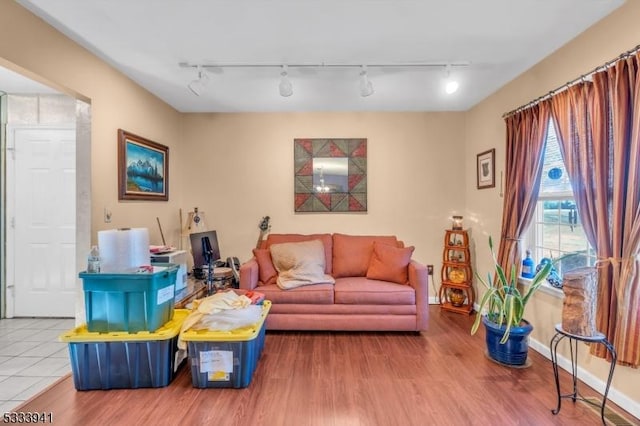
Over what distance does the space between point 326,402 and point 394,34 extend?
258 cm

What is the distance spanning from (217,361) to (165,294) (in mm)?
607

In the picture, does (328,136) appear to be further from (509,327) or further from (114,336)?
(114,336)

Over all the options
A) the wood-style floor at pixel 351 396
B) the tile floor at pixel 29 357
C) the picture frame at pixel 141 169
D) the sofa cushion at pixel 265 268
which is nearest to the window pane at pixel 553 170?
the wood-style floor at pixel 351 396

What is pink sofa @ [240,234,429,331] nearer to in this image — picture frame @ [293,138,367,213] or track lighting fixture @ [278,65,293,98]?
picture frame @ [293,138,367,213]

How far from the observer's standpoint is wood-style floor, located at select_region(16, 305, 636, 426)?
1743 mm

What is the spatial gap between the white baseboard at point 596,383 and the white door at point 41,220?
185 inches

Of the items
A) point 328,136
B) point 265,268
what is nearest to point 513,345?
point 265,268

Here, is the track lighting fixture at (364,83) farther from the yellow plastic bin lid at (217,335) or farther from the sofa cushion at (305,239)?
the yellow plastic bin lid at (217,335)

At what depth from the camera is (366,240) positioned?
11.6 feet

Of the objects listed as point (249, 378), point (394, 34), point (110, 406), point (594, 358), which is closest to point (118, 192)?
point (110, 406)

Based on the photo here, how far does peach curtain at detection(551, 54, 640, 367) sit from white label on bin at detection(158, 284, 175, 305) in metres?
2.91

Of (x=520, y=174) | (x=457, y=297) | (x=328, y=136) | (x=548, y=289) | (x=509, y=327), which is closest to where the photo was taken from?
(x=509, y=327)

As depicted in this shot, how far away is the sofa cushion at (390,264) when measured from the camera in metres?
3.09

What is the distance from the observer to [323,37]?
2154mm
